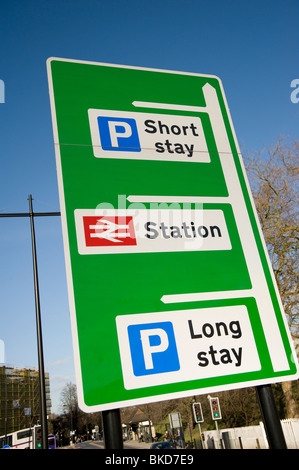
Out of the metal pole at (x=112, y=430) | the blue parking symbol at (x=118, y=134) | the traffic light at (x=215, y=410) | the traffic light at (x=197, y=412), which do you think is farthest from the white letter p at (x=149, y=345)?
the traffic light at (x=197, y=412)

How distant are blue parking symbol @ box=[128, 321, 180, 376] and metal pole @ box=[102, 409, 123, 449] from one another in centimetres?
16

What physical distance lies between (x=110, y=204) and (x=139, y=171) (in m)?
0.27

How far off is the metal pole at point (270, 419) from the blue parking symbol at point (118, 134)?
129cm

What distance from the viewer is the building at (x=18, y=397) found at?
57406 mm

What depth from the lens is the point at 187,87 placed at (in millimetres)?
2176

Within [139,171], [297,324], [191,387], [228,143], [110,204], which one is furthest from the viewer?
[297,324]

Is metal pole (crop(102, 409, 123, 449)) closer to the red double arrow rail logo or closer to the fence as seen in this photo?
the red double arrow rail logo

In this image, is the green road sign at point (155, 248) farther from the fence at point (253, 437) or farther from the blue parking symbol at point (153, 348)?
the fence at point (253, 437)

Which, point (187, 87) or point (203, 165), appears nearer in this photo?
point (203, 165)

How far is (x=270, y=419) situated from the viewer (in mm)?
1421

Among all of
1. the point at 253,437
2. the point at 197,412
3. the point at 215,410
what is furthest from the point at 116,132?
the point at 253,437

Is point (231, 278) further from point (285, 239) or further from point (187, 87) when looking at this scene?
point (285, 239)

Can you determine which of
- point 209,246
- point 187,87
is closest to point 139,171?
point 209,246

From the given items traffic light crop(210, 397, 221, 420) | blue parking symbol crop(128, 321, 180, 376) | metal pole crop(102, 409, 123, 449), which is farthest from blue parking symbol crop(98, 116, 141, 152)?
traffic light crop(210, 397, 221, 420)
